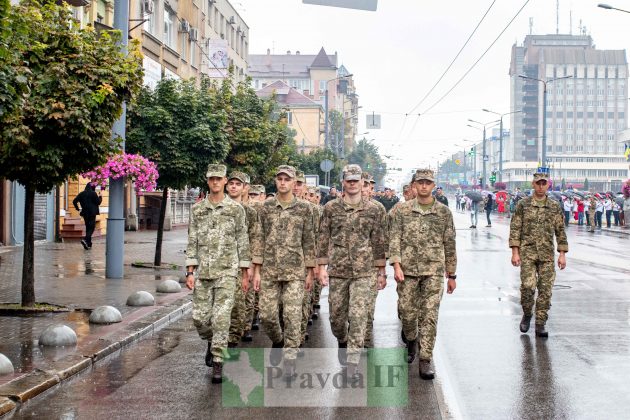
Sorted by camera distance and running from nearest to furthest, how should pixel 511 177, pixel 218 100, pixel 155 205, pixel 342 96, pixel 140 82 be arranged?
pixel 140 82, pixel 218 100, pixel 155 205, pixel 342 96, pixel 511 177

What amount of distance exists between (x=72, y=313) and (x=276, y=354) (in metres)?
4.22

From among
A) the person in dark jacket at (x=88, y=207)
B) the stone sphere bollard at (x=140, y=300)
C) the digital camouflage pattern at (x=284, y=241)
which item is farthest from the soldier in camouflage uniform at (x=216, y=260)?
the person in dark jacket at (x=88, y=207)

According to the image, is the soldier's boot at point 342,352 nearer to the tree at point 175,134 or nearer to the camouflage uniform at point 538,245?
the camouflage uniform at point 538,245

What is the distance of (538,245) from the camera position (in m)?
9.90

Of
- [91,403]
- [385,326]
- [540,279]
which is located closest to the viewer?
[91,403]

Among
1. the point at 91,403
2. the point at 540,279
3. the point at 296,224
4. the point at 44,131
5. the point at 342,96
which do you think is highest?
the point at 342,96

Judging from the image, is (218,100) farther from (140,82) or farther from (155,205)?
(155,205)

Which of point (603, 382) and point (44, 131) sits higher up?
point (44, 131)

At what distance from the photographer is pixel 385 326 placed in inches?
420

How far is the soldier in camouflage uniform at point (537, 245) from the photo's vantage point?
980cm

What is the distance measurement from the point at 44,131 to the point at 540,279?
254 inches

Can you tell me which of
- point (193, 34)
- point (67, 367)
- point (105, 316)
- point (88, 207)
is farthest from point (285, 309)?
point (193, 34)

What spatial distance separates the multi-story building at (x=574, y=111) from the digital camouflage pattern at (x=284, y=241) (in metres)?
168

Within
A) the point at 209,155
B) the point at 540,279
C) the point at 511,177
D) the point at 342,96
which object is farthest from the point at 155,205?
the point at 511,177
